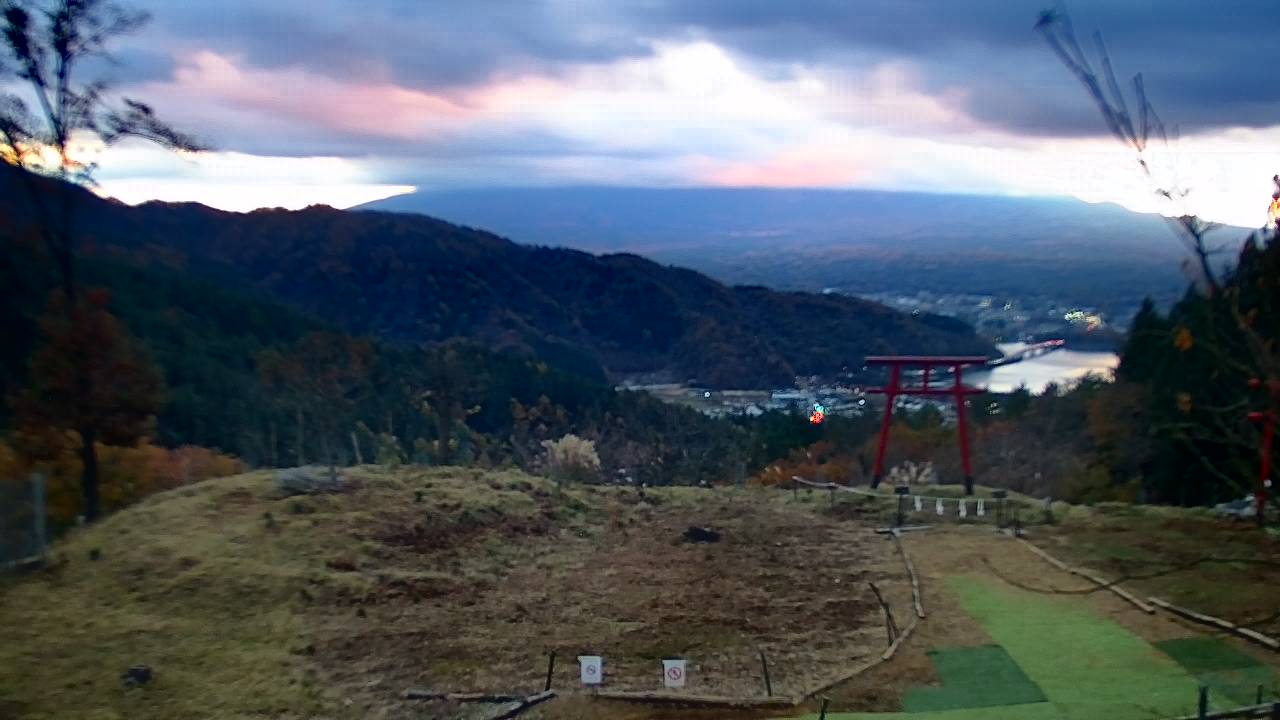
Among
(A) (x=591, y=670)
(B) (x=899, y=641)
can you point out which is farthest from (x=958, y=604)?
(A) (x=591, y=670)

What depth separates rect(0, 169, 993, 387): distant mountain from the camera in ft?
161

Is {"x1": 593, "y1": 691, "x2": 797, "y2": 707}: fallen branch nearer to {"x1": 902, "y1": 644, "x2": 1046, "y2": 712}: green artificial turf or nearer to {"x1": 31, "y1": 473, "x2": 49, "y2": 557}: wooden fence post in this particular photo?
{"x1": 902, "y1": 644, "x2": 1046, "y2": 712}: green artificial turf

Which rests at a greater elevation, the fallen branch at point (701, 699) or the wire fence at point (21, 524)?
the wire fence at point (21, 524)

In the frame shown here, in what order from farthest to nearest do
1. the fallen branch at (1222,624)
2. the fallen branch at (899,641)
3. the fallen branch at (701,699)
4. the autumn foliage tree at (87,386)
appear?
the autumn foliage tree at (87,386) < the fallen branch at (899,641) < the fallen branch at (1222,624) < the fallen branch at (701,699)

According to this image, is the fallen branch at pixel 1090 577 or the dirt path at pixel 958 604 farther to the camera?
the fallen branch at pixel 1090 577

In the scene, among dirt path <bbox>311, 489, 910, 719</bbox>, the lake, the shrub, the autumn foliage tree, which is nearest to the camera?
dirt path <bbox>311, 489, 910, 719</bbox>

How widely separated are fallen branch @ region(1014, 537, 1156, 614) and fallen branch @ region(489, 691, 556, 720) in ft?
16.3

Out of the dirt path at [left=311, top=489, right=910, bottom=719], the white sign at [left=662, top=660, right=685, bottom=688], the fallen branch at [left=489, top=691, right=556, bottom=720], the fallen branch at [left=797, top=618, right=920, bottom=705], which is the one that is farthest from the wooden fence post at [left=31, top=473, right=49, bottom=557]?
the fallen branch at [left=797, top=618, right=920, bottom=705]

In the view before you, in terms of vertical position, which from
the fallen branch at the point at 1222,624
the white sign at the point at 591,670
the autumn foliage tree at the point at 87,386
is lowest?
the fallen branch at the point at 1222,624

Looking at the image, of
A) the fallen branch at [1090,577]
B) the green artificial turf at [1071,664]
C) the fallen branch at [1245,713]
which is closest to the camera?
the fallen branch at [1245,713]

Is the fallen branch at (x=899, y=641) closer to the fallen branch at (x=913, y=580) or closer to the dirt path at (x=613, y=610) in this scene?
the dirt path at (x=613, y=610)

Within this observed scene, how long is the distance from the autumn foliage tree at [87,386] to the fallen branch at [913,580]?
9526 mm

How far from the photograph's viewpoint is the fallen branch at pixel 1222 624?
27.5 ft

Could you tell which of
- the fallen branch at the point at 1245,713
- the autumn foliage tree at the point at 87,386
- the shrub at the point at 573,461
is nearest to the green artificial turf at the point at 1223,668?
the fallen branch at the point at 1245,713
